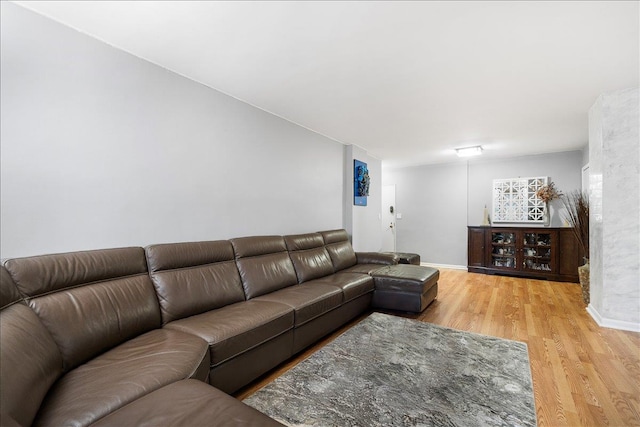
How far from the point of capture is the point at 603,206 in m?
3.04

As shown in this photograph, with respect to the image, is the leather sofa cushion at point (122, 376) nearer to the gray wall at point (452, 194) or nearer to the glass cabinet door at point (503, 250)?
the glass cabinet door at point (503, 250)

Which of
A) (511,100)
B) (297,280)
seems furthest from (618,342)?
(297,280)

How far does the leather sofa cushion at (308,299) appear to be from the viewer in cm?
237

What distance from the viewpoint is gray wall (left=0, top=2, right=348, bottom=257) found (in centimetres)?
169

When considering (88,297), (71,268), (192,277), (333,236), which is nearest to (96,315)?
(88,297)

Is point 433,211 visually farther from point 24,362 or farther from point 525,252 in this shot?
point 24,362

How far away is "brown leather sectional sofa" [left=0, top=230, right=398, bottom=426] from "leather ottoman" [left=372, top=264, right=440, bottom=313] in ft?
1.58

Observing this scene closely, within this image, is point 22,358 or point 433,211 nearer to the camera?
point 22,358

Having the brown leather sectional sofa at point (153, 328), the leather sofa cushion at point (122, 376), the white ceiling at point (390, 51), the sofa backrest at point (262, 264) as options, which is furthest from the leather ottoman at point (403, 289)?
the leather sofa cushion at point (122, 376)

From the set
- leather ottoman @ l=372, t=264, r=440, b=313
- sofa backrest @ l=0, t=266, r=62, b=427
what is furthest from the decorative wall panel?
sofa backrest @ l=0, t=266, r=62, b=427

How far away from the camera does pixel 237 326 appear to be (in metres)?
1.87

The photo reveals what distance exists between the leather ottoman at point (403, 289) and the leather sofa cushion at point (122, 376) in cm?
232

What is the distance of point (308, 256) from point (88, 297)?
217cm

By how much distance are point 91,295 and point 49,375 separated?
56 cm
